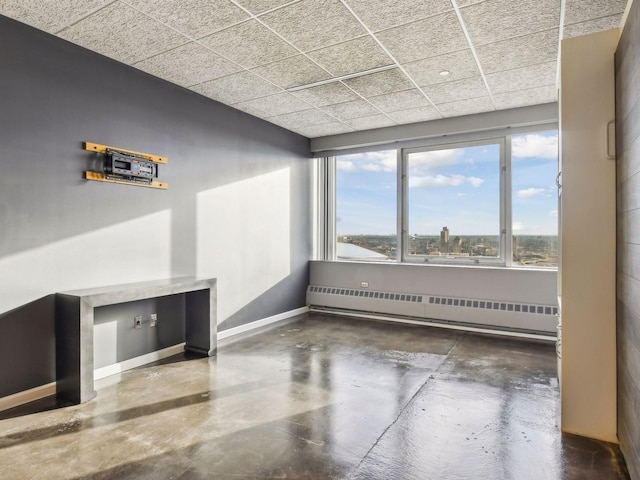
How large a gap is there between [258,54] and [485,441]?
3.43 meters

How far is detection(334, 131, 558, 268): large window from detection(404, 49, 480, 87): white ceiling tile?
5.34 ft

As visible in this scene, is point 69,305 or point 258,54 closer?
point 69,305

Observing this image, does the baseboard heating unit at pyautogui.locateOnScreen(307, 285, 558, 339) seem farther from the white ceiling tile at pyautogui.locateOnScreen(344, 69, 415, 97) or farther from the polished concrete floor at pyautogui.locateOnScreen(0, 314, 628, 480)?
the white ceiling tile at pyautogui.locateOnScreen(344, 69, 415, 97)

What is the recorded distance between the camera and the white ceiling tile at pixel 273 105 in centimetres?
460

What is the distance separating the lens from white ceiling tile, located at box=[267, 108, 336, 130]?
519 centimetres

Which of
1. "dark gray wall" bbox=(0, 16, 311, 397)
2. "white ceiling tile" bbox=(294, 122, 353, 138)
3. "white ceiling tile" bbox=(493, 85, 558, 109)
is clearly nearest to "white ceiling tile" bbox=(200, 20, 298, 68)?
"dark gray wall" bbox=(0, 16, 311, 397)

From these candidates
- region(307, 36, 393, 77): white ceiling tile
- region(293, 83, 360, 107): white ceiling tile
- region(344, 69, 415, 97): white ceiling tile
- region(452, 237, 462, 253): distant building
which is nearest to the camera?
region(307, 36, 393, 77): white ceiling tile

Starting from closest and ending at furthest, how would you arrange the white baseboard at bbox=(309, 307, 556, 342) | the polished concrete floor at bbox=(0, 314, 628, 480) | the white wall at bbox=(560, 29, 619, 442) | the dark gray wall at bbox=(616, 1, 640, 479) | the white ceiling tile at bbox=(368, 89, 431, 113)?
the dark gray wall at bbox=(616, 1, 640, 479) → the polished concrete floor at bbox=(0, 314, 628, 480) → the white wall at bbox=(560, 29, 619, 442) → the white ceiling tile at bbox=(368, 89, 431, 113) → the white baseboard at bbox=(309, 307, 556, 342)

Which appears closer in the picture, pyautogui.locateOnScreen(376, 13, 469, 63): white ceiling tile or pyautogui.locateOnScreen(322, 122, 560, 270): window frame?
pyautogui.locateOnScreen(376, 13, 469, 63): white ceiling tile

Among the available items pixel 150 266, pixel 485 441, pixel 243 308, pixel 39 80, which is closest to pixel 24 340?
pixel 150 266

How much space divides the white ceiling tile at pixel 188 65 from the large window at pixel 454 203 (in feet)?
10.0

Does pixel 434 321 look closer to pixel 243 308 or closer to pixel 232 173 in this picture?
pixel 243 308

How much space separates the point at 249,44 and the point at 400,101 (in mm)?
2081

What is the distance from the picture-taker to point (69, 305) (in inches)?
119
